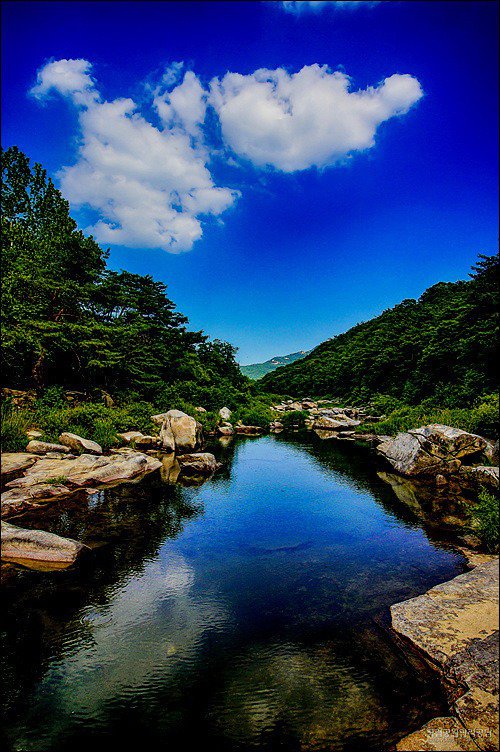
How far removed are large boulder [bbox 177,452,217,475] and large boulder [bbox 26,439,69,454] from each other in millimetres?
5411

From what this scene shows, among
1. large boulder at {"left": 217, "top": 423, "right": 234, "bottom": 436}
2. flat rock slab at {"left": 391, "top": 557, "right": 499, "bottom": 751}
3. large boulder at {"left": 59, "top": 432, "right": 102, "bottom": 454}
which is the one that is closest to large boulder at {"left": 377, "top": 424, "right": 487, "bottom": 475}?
flat rock slab at {"left": 391, "top": 557, "right": 499, "bottom": 751}

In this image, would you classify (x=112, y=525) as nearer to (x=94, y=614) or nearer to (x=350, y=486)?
(x=94, y=614)

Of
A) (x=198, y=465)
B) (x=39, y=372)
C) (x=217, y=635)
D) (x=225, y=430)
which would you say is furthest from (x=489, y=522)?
(x=39, y=372)

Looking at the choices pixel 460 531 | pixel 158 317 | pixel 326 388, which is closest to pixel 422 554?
pixel 460 531

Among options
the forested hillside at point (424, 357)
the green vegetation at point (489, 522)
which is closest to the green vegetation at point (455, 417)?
the forested hillside at point (424, 357)

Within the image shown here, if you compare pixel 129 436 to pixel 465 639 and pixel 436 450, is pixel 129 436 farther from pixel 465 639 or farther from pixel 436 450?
pixel 465 639

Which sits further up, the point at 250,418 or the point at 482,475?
the point at 250,418

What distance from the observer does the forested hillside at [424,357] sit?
46.6 ft

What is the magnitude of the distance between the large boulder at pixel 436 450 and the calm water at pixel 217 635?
5683 mm

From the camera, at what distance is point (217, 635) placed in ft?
20.3

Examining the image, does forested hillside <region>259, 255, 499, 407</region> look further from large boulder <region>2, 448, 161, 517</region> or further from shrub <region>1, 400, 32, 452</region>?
shrub <region>1, 400, 32, 452</region>

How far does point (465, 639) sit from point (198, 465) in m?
13.8

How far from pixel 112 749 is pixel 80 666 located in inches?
58.2

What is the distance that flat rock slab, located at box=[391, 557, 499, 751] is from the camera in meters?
4.00
